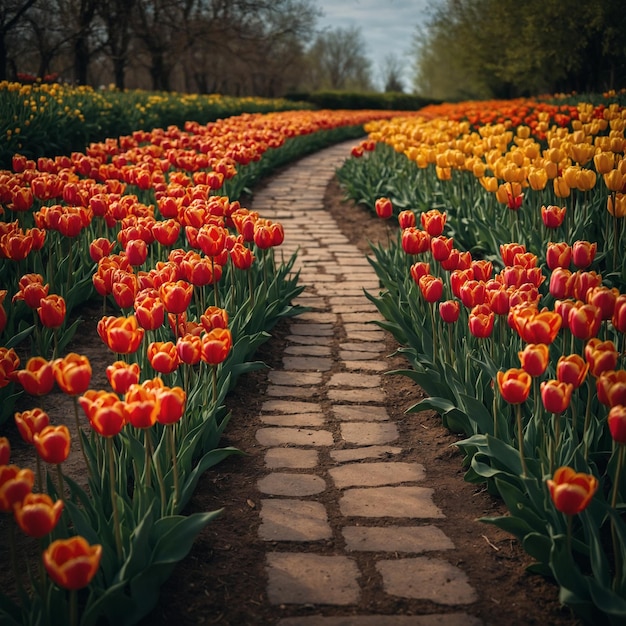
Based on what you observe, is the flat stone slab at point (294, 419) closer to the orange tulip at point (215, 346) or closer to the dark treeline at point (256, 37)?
the orange tulip at point (215, 346)

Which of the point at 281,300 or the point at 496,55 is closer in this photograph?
the point at 281,300

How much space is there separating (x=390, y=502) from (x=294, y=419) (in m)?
0.85

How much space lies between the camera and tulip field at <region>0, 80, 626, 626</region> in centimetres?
192

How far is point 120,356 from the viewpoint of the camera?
3.91 metres

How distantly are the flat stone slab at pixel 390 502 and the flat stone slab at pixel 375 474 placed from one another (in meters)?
0.05

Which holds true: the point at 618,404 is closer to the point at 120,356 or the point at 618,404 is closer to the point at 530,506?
the point at 530,506

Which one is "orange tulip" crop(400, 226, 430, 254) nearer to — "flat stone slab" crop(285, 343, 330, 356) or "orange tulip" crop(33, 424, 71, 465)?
"flat stone slab" crop(285, 343, 330, 356)

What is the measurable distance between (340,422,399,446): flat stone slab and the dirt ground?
0.06 metres

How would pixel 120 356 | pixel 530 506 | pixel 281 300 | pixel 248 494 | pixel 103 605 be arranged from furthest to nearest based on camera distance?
1. pixel 281 300
2. pixel 120 356
3. pixel 248 494
4. pixel 530 506
5. pixel 103 605

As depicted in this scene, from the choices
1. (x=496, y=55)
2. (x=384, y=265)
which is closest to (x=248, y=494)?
(x=384, y=265)

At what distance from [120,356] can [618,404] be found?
273 cm

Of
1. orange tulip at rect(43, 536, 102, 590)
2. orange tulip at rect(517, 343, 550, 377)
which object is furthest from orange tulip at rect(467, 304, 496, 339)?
orange tulip at rect(43, 536, 102, 590)

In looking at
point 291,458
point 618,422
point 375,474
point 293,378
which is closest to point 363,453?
point 375,474

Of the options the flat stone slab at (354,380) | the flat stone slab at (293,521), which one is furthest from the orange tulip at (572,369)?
the flat stone slab at (354,380)
